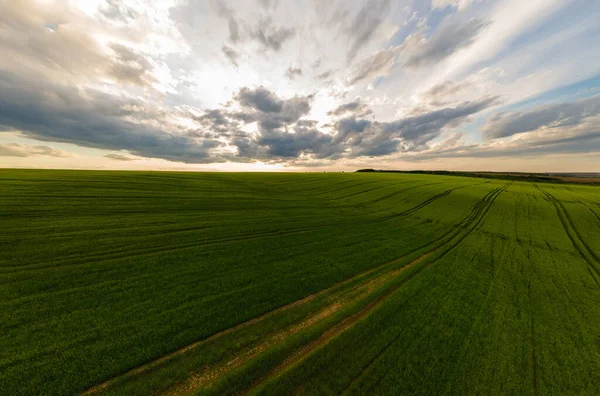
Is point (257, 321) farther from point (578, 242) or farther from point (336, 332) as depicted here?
point (578, 242)

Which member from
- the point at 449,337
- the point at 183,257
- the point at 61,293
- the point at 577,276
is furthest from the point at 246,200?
the point at 577,276

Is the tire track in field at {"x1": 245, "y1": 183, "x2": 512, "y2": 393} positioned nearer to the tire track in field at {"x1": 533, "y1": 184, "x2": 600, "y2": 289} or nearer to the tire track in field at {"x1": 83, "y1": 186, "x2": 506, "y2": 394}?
the tire track in field at {"x1": 83, "y1": 186, "x2": 506, "y2": 394}

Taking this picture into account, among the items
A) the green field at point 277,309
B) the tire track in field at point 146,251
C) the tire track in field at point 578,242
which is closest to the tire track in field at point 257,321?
the green field at point 277,309

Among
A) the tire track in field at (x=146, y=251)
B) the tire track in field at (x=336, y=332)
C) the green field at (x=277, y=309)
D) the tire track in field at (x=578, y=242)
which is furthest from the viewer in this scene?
the tire track in field at (x=578, y=242)

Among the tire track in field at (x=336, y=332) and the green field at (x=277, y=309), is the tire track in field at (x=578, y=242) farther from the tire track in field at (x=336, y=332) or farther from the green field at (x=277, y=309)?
the tire track in field at (x=336, y=332)

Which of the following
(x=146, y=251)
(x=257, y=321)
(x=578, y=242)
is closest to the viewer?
(x=257, y=321)

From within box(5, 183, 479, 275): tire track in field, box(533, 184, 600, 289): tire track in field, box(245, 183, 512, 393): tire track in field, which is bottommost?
box(533, 184, 600, 289): tire track in field

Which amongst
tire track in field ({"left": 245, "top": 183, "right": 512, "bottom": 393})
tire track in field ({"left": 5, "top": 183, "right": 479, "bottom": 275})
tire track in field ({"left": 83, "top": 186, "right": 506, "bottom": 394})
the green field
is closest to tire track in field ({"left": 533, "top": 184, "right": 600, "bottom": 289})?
the green field

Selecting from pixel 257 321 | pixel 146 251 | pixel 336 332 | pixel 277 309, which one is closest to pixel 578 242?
pixel 336 332
